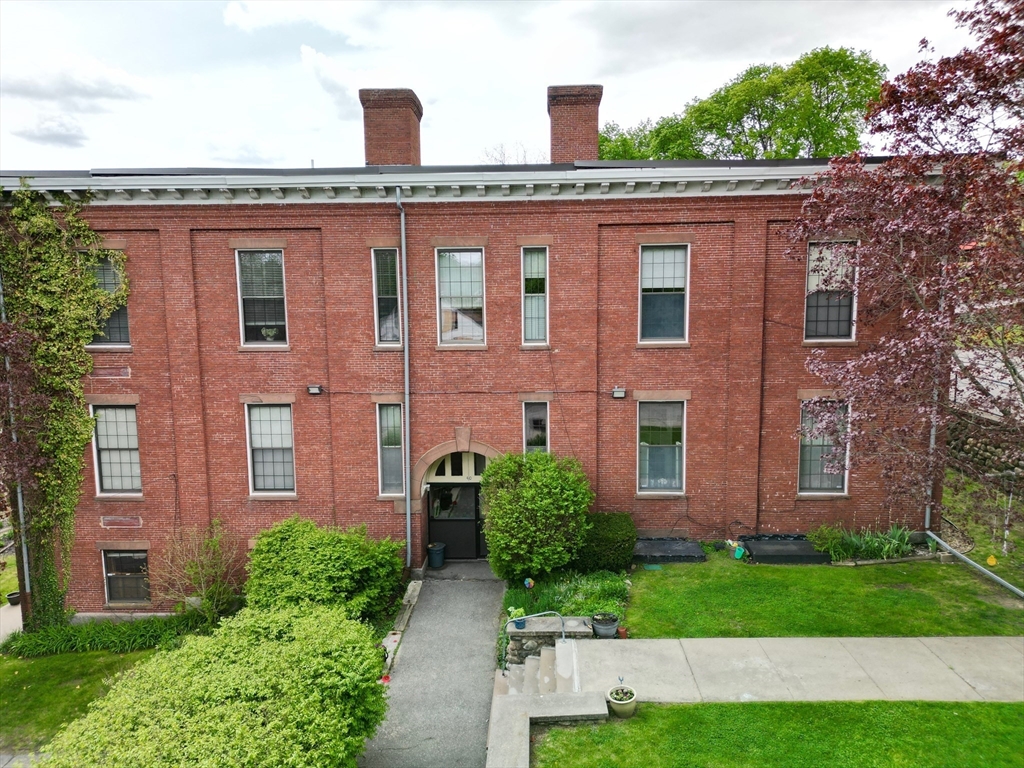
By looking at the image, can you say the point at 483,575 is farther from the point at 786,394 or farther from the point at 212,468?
the point at 786,394

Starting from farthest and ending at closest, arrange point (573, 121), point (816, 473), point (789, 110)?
1. point (789, 110)
2. point (573, 121)
3. point (816, 473)

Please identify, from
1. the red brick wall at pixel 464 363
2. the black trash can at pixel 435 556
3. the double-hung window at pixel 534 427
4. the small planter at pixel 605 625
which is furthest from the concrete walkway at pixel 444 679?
the double-hung window at pixel 534 427

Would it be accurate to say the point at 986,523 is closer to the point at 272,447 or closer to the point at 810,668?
the point at 810,668

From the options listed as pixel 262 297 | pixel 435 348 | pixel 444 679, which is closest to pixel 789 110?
pixel 435 348

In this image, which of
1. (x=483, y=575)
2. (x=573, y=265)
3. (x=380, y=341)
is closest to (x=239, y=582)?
(x=483, y=575)

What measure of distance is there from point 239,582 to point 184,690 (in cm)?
823

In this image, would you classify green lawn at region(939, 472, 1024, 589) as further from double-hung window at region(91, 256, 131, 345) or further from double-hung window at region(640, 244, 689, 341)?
double-hung window at region(91, 256, 131, 345)

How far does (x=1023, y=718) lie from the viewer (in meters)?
7.50

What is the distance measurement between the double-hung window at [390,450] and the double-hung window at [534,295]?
3.88 metres

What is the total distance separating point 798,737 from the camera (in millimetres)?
7359

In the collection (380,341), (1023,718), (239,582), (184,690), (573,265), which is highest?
(573,265)

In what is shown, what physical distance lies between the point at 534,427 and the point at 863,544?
8144 millimetres

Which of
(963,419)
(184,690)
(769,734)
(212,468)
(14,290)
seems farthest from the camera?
(212,468)

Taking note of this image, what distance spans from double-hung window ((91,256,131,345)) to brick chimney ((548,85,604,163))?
11.9 m
